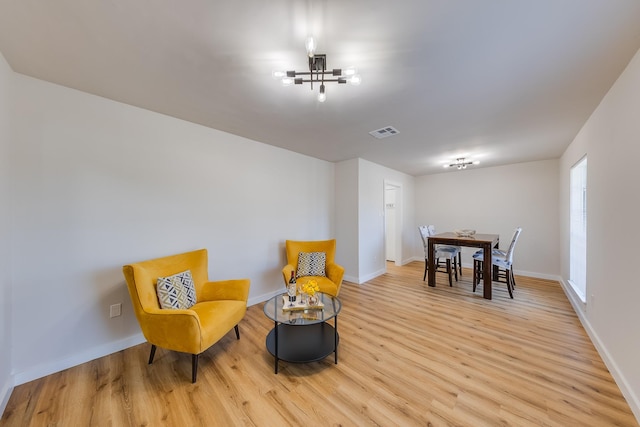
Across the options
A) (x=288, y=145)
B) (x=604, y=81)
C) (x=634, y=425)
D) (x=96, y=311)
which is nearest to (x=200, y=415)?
(x=96, y=311)

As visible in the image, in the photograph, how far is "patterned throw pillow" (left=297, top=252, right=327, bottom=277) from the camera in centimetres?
325

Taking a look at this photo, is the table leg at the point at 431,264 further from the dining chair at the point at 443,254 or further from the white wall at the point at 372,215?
the white wall at the point at 372,215

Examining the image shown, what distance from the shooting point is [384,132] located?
9.54 feet

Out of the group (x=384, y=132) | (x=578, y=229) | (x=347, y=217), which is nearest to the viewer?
(x=384, y=132)

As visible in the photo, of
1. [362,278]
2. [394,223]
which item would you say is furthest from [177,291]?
[394,223]

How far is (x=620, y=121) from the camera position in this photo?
1.73 m

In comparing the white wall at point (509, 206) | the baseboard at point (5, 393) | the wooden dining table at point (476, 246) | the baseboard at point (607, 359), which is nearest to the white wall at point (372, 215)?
the wooden dining table at point (476, 246)

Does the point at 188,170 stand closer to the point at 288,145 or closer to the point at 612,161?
the point at 288,145

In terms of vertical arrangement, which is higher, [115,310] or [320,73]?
[320,73]

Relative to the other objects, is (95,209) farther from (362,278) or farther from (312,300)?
(362,278)

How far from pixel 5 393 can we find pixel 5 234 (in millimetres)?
1120

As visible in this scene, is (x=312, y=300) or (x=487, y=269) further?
(x=487, y=269)

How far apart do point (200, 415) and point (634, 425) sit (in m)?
2.74

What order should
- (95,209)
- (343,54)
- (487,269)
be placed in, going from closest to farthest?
(343,54), (95,209), (487,269)
